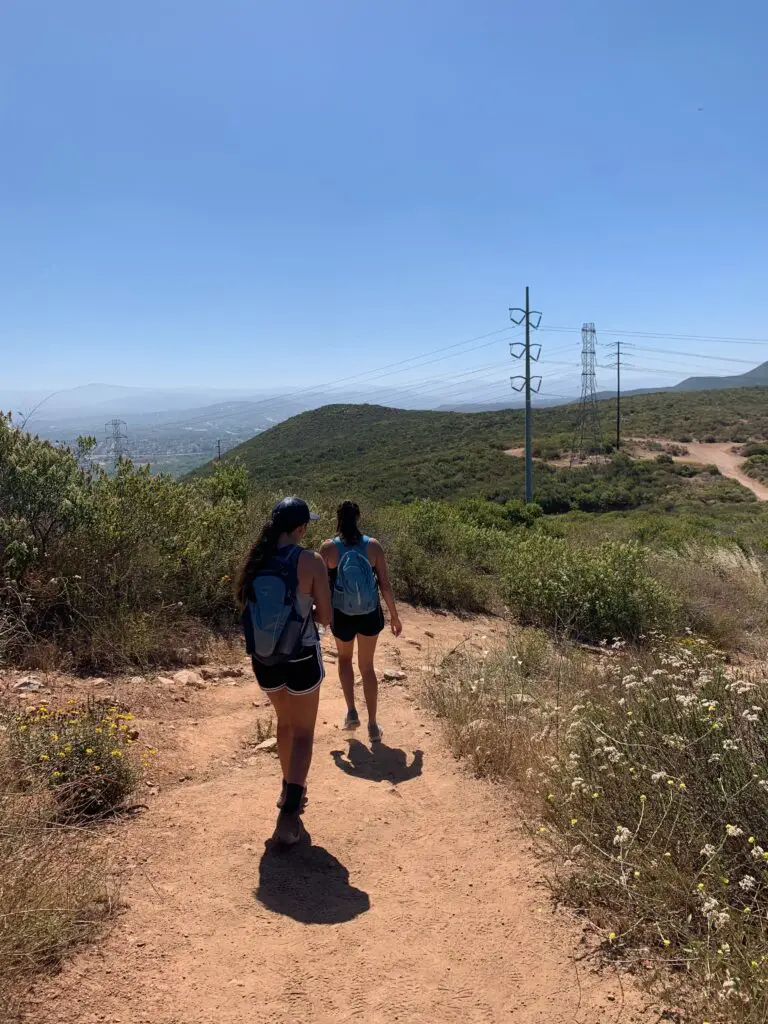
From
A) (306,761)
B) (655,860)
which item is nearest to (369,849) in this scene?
(306,761)

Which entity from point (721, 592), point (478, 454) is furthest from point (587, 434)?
point (721, 592)

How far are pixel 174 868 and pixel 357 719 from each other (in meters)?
1.89

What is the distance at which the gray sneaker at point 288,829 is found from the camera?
3.11m

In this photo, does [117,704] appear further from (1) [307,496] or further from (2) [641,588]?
(1) [307,496]

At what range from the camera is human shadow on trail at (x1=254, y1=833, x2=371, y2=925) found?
272cm

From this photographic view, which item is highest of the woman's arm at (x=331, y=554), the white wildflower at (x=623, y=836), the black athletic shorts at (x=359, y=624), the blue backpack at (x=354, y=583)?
the woman's arm at (x=331, y=554)

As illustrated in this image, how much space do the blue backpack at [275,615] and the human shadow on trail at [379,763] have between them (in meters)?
1.32

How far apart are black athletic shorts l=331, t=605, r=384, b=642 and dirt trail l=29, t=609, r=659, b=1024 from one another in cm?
80

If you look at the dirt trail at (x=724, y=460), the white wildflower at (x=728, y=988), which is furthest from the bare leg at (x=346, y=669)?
the dirt trail at (x=724, y=460)

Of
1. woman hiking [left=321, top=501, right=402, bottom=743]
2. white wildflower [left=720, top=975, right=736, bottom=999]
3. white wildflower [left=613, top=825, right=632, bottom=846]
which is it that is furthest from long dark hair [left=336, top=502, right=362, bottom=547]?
white wildflower [left=720, top=975, right=736, bottom=999]

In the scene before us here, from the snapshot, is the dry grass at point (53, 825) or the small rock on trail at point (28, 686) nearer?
the dry grass at point (53, 825)

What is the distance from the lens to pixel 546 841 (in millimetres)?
3172

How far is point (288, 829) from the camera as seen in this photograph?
3129mm

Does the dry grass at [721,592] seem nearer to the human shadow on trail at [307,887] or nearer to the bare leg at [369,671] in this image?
the bare leg at [369,671]
